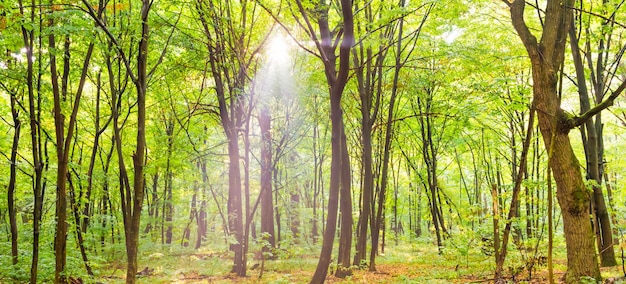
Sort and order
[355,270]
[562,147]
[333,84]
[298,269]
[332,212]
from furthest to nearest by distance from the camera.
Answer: [298,269] → [355,270] → [332,212] → [333,84] → [562,147]

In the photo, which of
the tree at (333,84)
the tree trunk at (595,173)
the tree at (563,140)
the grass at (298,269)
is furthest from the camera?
the grass at (298,269)

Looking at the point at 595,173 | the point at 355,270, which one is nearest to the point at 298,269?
the point at 355,270

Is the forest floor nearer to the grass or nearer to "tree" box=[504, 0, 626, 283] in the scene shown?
the grass

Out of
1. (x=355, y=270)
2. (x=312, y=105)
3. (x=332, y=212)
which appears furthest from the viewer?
(x=312, y=105)

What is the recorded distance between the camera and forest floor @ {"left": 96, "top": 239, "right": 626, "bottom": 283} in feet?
27.3

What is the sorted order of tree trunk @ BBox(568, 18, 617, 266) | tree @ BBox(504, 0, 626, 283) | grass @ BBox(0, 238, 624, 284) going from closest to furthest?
1. tree @ BBox(504, 0, 626, 283)
2. tree trunk @ BBox(568, 18, 617, 266)
3. grass @ BBox(0, 238, 624, 284)

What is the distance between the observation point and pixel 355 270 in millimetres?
10609

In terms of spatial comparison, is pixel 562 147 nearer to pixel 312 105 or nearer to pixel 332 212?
pixel 332 212

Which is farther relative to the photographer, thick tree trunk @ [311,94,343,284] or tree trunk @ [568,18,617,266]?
tree trunk @ [568,18,617,266]

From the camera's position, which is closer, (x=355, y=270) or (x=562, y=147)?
(x=562, y=147)

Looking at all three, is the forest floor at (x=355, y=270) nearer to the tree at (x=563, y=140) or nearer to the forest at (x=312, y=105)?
the forest at (x=312, y=105)

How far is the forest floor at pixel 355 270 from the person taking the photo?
8320 millimetres

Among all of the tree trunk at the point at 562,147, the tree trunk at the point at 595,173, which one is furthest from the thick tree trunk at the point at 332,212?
the tree trunk at the point at 595,173

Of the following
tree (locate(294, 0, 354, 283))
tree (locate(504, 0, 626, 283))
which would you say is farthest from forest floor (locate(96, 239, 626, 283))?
tree (locate(294, 0, 354, 283))
